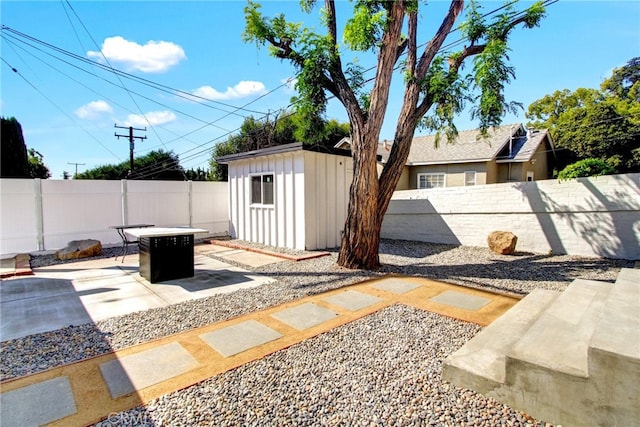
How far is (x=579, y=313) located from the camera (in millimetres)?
3072

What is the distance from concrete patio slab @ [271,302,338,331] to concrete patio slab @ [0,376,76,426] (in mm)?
2040

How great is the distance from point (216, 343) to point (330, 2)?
665 centimetres

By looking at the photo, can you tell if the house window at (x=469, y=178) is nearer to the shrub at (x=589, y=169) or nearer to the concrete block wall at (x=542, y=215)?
the concrete block wall at (x=542, y=215)

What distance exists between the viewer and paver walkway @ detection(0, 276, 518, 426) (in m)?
2.24

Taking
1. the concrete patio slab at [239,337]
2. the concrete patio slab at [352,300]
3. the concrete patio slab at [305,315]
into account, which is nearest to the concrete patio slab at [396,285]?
the concrete patio slab at [352,300]

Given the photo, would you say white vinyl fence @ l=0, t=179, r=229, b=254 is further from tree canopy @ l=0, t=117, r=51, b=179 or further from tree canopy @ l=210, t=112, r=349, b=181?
tree canopy @ l=210, t=112, r=349, b=181

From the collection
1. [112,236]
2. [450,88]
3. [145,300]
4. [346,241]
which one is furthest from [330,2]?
[112,236]

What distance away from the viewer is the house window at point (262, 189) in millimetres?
9099

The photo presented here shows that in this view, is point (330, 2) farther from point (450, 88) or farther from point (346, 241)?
point (346, 241)

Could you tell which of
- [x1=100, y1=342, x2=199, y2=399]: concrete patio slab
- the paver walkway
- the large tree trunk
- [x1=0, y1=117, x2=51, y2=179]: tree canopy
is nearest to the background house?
the large tree trunk

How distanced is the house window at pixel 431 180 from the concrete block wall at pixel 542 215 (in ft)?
19.3

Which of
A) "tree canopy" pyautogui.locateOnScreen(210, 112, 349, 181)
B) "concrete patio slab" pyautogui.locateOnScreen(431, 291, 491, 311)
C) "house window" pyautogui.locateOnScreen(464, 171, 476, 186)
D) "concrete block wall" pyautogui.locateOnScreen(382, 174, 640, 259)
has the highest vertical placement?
"tree canopy" pyautogui.locateOnScreen(210, 112, 349, 181)

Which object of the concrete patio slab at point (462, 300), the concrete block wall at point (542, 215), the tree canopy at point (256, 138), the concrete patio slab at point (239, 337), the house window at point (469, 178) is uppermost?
the tree canopy at point (256, 138)

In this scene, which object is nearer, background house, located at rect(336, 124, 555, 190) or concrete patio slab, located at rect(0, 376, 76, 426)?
concrete patio slab, located at rect(0, 376, 76, 426)
